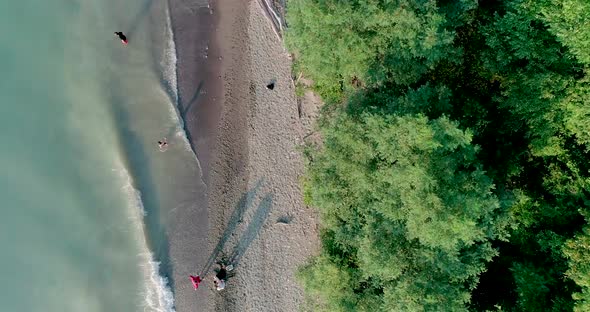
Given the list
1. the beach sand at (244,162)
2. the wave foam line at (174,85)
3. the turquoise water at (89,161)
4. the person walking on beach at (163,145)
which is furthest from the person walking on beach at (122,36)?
the person walking on beach at (163,145)

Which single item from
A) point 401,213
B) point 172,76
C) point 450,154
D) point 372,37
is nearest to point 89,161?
point 172,76

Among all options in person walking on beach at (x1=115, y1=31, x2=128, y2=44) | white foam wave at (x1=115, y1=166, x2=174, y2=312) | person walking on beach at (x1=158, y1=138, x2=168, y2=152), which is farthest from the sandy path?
person walking on beach at (x1=115, y1=31, x2=128, y2=44)

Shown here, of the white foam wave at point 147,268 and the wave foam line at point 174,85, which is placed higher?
the wave foam line at point 174,85

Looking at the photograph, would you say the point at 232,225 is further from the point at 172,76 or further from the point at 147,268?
the point at 172,76

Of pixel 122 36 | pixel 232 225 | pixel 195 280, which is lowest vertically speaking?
pixel 195 280

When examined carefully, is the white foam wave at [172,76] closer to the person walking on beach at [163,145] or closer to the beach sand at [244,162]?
the beach sand at [244,162]

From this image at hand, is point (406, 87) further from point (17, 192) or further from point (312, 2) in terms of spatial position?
point (17, 192)
